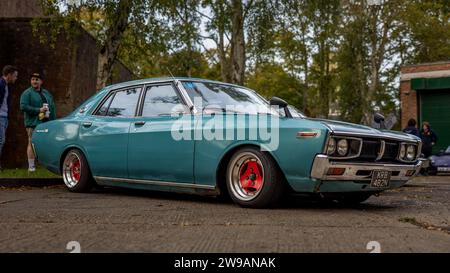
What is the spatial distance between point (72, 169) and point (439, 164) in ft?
41.1

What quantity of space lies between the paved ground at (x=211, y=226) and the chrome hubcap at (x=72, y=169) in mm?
1024

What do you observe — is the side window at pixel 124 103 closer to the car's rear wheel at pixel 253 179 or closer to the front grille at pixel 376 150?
the car's rear wheel at pixel 253 179

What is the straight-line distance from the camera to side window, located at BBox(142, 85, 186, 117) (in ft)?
21.7

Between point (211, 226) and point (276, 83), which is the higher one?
point (276, 83)

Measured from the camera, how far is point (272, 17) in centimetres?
1822

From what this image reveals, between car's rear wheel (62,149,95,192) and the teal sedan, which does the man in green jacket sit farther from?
car's rear wheel (62,149,95,192)

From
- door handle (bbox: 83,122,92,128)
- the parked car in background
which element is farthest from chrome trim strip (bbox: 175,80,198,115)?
the parked car in background

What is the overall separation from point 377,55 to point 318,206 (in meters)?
32.7

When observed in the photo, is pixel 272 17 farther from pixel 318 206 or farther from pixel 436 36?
pixel 436 36

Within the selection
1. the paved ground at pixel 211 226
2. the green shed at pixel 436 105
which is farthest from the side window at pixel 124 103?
the green shed at pixel 436 105

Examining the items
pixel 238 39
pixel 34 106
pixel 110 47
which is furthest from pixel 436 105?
pixel 34 106

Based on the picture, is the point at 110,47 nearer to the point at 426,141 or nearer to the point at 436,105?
the point at 426,141

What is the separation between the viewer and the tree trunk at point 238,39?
1741cm

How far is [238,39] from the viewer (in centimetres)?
1856
